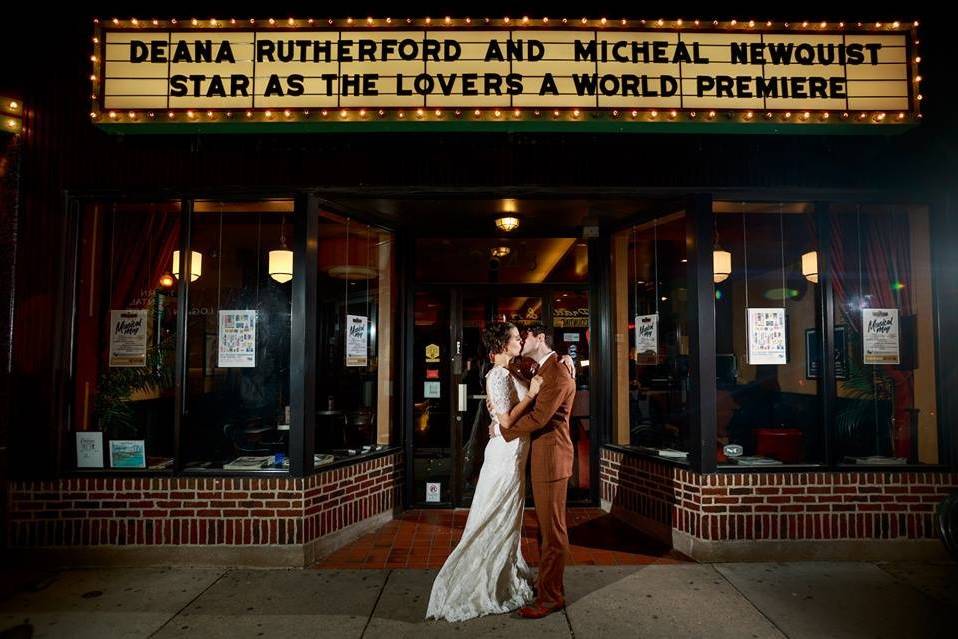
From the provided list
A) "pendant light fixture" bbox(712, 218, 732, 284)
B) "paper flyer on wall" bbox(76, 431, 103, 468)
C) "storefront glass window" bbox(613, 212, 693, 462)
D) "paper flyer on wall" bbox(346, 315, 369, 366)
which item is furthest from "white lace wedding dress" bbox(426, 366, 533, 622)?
"pendant light fixture" bbox(712, 218, 732, 284)

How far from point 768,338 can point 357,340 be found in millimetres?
4471

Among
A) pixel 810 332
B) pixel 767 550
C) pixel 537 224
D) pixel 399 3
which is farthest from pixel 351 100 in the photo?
pixel 767 550

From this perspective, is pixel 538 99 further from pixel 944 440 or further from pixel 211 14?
pixel 944 440

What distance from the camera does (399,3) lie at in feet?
18.0

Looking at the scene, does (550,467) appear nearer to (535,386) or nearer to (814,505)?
(535,386)

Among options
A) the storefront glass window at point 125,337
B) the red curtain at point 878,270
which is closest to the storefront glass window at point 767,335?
the red curtain at point 878,270

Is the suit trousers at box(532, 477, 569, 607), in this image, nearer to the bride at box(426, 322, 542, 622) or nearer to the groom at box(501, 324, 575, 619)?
the groom at box(501, 324, 575, 619)

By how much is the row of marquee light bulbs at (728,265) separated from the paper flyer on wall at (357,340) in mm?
3991

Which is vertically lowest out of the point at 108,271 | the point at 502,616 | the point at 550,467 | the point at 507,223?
the point at 502,616

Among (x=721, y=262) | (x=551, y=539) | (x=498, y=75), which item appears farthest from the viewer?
(x=721, y=262)

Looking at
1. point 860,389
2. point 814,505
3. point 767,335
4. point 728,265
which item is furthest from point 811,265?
point 814,505

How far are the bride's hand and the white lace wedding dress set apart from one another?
74mm

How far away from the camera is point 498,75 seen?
5258 millimetres

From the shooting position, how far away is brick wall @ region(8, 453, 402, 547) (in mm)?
5008
